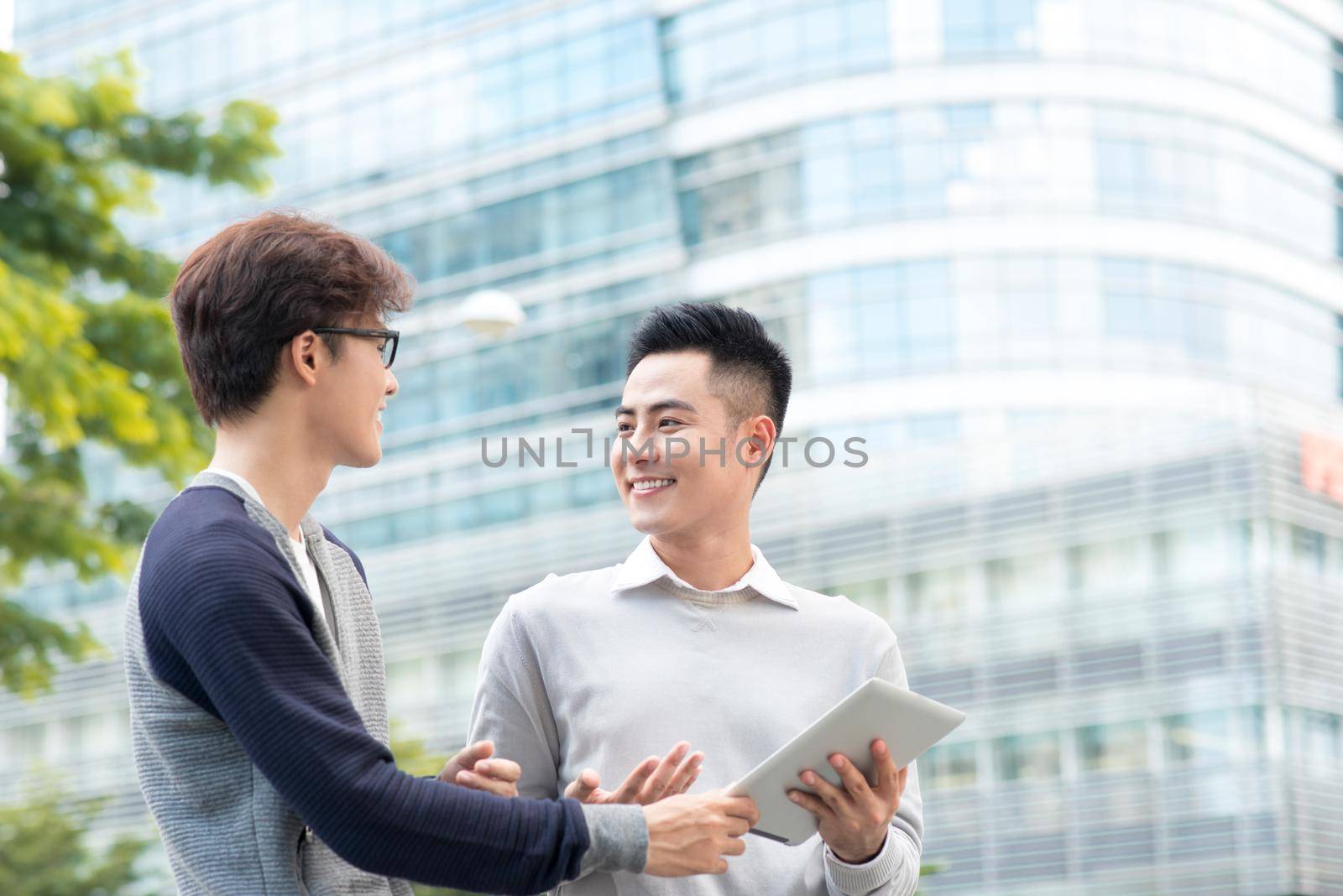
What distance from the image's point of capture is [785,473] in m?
22.4

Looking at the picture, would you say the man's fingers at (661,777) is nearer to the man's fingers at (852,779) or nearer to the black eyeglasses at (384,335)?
the man's fingers at (852,779)

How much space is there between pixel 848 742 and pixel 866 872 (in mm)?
385

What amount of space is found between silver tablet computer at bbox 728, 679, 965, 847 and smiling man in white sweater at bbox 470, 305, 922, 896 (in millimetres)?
173

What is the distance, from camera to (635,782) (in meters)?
2.66

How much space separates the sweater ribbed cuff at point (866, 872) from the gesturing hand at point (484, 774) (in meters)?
0.69

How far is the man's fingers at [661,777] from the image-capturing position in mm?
2638

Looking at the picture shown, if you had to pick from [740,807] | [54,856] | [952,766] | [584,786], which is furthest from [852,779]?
[54,856]

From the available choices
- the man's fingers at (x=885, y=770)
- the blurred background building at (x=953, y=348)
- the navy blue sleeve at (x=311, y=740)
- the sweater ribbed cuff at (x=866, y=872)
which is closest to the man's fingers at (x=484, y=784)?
the navy blue sleeve at (x=311, y=740)

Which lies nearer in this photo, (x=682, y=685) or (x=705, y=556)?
(x=682, y=685)

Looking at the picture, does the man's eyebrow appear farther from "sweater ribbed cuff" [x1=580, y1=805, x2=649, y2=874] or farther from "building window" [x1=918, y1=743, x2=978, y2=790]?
"building window" [x1=918, y1=743, x2=978, y2=790]

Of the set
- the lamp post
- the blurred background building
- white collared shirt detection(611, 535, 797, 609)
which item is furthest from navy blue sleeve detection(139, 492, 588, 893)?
the blurred background building

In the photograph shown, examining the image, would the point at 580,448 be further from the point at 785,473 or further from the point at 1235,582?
the point at 1235,582

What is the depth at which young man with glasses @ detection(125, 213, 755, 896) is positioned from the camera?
7.18 feet

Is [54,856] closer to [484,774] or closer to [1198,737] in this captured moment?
[1198,737]
